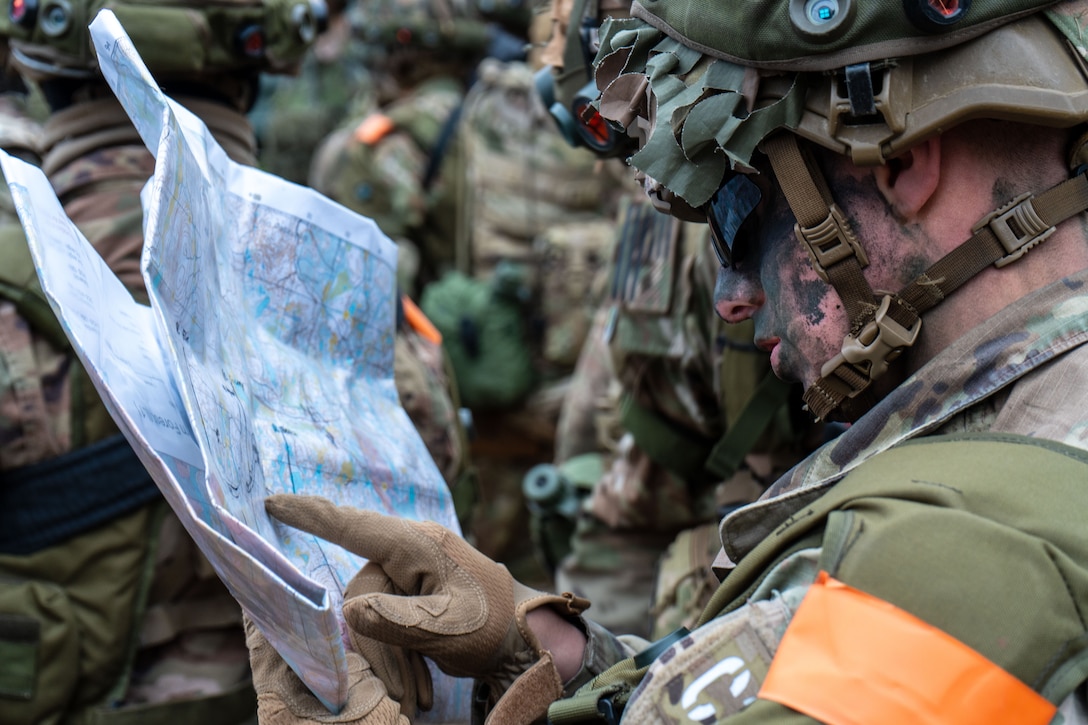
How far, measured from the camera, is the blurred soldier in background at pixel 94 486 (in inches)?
93.4

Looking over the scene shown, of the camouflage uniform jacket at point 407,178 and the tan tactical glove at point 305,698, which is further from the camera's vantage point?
the camouflage uniform jacket at point 407,178

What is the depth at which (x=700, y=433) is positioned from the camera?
10.9ft

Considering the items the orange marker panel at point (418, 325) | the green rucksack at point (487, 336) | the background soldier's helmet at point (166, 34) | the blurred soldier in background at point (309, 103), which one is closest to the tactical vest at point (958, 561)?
the background soldier's helmet at point (166, 34)

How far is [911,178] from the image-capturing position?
1.51m

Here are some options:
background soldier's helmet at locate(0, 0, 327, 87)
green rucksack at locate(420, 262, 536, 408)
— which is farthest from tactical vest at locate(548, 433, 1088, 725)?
green rucksack at locate(420, 262, 536, 408)

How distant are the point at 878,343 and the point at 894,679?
0.51 m

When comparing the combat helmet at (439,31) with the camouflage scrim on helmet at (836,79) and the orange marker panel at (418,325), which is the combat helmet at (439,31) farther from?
the camouflage scrim on helmet at (836,79)

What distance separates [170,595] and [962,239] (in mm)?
1842

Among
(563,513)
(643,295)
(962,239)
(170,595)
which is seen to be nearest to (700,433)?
(643,295)

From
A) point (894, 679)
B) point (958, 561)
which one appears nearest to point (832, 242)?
point (958, 561)

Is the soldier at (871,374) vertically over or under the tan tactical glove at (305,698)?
over

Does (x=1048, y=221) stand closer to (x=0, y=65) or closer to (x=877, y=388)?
(x=877, y=388)

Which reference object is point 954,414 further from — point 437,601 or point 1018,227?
point 437,601

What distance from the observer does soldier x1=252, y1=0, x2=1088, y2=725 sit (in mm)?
1199
